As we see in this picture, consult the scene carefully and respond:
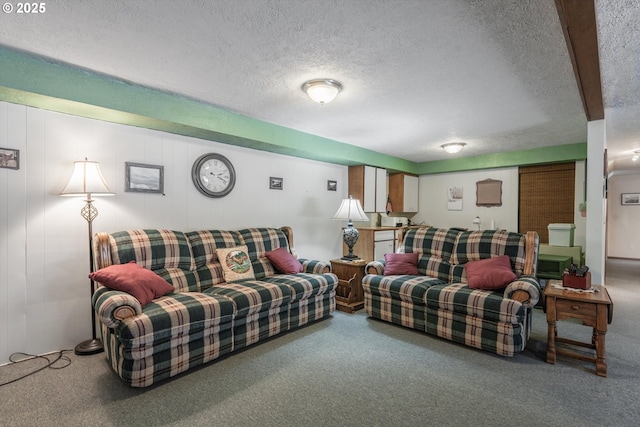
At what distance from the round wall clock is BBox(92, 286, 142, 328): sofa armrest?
1680mm

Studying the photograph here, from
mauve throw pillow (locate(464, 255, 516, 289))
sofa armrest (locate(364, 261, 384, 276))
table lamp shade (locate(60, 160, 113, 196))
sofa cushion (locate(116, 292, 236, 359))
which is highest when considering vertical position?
table lamp shade (locate(60, 160, 113, 196))

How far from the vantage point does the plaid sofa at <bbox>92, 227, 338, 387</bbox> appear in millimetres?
2131

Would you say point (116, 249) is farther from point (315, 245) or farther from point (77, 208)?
point (315, 245)

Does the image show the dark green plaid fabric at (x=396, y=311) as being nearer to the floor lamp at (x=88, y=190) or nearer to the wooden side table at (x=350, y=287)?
the wooden side table at (x=350, y=287)

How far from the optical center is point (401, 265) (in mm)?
3656

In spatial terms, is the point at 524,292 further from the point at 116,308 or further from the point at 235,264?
the point at 116,308

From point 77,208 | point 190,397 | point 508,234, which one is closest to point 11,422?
point 190,397

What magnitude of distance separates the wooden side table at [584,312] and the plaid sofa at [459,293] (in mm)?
144

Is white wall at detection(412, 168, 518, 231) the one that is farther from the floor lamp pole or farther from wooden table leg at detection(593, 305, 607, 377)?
the floor lamp pole

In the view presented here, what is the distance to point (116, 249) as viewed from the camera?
8.91ft

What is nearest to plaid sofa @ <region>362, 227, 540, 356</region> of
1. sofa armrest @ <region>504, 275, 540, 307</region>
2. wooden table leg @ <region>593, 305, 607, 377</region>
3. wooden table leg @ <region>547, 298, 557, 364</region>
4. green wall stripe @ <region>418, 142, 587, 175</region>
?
sofa armrest @ <region>504, 275, 540, 307</region>

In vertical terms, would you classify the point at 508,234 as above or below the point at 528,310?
above

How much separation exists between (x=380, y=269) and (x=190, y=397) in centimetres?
235

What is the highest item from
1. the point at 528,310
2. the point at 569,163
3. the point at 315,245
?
the point at 569,163
